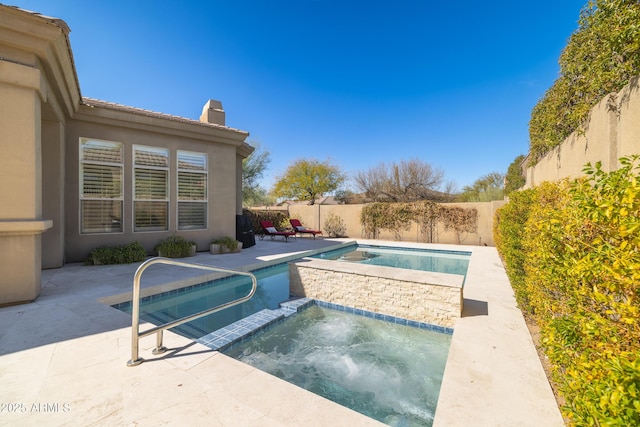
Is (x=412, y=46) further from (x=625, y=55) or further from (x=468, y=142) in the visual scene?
(x=468, y=142)

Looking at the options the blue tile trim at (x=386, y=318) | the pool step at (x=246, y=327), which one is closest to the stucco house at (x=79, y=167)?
the pool step at (x=246, y=327)

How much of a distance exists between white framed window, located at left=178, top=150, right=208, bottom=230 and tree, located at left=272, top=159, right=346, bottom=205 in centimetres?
2388

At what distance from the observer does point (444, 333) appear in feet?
16.8

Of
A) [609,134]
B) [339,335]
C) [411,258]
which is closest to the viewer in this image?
[609,134]

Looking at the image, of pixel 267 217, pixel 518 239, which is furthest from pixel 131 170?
pixel 267 217

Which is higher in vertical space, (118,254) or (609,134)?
(609,134)

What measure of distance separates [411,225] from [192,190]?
1229 centimetres

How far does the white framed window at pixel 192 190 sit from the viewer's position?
400 inches

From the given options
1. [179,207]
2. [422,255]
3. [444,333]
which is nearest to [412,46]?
[422,255]

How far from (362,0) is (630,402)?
1578 centimetres

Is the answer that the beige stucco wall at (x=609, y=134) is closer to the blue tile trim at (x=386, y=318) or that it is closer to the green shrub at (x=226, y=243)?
the blue tile trim at (x=386, y=318)

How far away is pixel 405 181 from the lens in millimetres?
28047

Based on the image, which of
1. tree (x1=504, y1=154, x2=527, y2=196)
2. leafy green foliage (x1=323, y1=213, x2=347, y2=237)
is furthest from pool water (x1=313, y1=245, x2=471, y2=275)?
tree (x1=504, y1=154, x2=527, y2=196)

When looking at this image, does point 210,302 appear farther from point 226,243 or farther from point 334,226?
point 334,226
